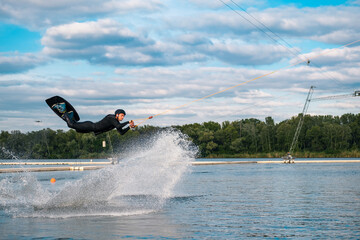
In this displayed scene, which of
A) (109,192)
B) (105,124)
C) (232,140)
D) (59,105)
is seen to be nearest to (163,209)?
(109,192)

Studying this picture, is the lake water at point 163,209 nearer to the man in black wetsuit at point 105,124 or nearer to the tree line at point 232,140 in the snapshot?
the man in black wetsuit at point 105,124

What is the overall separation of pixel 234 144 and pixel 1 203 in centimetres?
11949

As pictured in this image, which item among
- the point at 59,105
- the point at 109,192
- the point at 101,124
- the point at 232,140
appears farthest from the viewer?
the point at 232,140

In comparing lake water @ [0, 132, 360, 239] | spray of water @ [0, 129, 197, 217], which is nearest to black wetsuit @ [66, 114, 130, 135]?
lake water @ [0, 132, 360, 239]

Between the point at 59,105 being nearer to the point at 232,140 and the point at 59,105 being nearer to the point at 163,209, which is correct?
the point at 163,209

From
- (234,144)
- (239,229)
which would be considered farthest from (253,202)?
(234,144)

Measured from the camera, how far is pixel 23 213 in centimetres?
1705

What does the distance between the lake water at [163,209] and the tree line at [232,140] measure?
92205mm

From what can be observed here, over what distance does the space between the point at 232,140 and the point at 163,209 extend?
123762mm

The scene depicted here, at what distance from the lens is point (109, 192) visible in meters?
20.5

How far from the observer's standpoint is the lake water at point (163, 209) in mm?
13148

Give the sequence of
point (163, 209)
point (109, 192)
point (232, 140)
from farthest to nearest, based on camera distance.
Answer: point (232, 140), point (109, 192), point (163, 209)

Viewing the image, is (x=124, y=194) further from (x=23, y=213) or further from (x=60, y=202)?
(x=23, y=213)

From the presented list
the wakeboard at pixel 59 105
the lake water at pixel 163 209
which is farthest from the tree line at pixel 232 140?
the wakeboard at pixel 59 105
